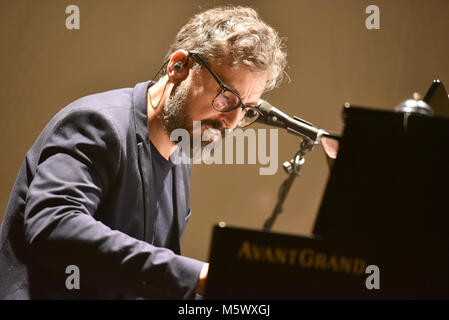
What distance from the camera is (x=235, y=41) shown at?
152 cm

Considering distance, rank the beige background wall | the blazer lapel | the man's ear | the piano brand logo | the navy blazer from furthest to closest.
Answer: the beige background wall → the man's ear → the blazer lapel → the navy blazer → the piano brand logo

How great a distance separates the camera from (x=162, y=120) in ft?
5.12

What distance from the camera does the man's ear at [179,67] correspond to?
1595 millimetres

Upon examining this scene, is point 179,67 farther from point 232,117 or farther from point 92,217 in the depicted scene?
point 92,217

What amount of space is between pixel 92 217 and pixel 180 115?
47 cm

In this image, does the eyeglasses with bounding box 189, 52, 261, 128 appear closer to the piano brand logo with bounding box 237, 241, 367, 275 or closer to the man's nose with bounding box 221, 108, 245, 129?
the man's nose with bounding box 221, 108, 245, 129

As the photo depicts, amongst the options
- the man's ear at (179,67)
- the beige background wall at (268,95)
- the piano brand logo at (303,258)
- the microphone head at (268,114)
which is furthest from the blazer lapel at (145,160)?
the beige background wall at (268,95)

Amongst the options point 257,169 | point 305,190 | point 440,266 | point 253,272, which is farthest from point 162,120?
point 305,190

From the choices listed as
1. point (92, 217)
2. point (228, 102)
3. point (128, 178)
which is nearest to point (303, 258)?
point (92, 217)

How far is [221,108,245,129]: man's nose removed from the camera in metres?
1.51

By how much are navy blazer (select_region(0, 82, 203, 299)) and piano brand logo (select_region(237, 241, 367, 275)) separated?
23cm

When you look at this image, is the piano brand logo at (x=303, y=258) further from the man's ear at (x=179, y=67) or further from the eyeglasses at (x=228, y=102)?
the man's ear at (x=179, y=67)

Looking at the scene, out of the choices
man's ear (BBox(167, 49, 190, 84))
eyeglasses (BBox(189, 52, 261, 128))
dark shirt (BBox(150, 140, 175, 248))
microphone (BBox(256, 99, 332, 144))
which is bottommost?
dark shirt (BBox(150, 140, 175, 248))

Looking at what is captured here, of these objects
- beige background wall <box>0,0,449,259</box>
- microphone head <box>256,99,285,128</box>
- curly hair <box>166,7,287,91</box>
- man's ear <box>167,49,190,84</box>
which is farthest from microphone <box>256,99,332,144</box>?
beige background wall <box>0,0,449,259</box>
